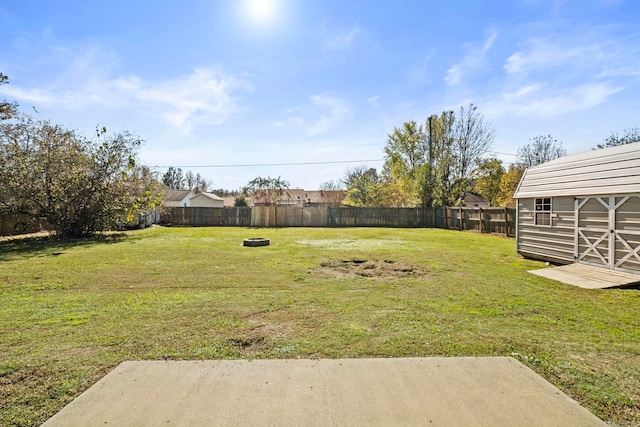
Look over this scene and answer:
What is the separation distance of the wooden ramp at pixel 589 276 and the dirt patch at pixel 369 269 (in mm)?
2569

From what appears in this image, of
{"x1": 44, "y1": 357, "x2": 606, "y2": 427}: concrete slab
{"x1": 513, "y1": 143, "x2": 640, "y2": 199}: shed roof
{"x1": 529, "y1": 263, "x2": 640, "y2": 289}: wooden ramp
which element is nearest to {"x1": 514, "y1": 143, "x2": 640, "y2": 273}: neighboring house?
{"x1": 513, "y1": 143, "x2": 640, "y2": 199}: shed roof

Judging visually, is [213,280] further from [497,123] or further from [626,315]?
[497,123]

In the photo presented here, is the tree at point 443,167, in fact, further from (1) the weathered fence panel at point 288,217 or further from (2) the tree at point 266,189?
(2) the tree at point 266,189

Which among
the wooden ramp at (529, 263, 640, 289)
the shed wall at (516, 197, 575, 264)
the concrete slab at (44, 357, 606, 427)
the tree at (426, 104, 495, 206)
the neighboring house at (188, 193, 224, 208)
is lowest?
the wooden ramp at (529, 263, 640, 289)

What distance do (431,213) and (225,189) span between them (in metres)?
47.1

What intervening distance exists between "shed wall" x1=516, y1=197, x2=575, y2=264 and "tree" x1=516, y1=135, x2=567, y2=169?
78.7 ft

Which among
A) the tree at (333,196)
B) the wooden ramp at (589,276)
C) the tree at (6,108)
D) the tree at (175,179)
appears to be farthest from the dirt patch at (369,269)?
the tree at (175,179)

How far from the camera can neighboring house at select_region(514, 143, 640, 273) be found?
6.27m

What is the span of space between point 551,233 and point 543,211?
64cm

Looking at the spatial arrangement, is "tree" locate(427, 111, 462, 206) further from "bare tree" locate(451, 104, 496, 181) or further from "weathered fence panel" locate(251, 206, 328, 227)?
"weathered fence panel" locate(251, 206, 328, 227)

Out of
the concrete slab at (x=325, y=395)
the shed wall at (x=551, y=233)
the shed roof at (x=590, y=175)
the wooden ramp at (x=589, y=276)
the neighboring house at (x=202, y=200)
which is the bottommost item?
the wooden ramp at (x=589, y=276)

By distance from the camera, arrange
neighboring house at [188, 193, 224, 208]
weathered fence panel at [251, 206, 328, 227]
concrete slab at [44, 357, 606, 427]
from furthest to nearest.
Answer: neighboring house at [188, 193, 224, 208], weathered fence panel at [251, 206, 328, 227], concrete slab at [44, 357, 606, 427]

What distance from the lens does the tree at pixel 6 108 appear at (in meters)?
12.8

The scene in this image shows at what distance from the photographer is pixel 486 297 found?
4777mm
